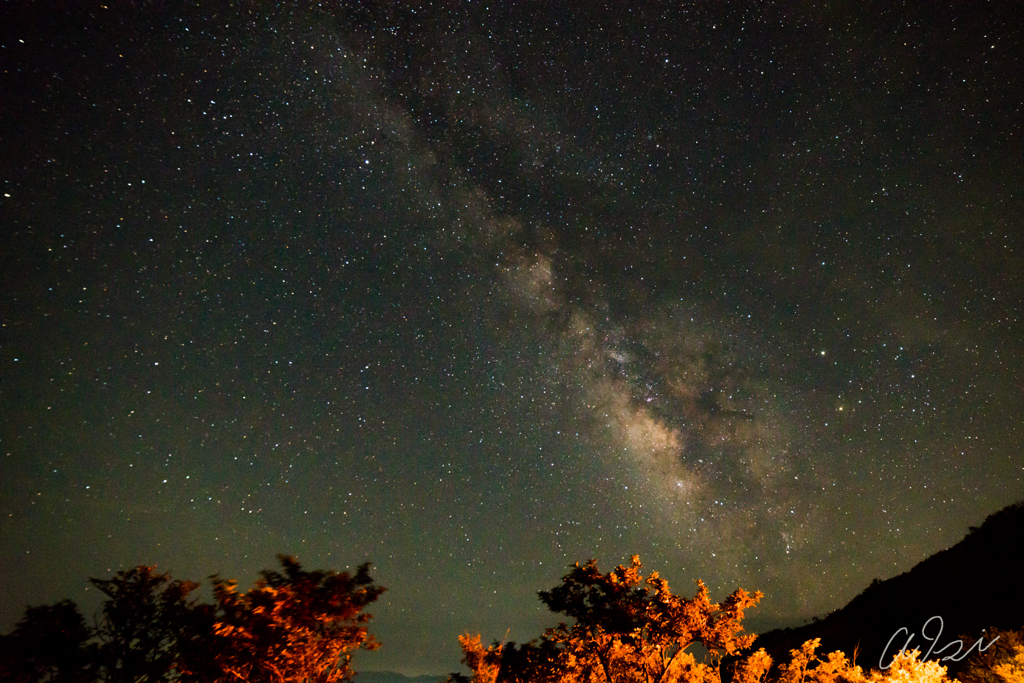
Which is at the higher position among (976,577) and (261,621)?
(261,621)

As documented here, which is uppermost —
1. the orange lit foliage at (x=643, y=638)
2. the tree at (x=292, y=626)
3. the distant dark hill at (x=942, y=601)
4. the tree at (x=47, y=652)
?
the tree at (x=47, y=652)

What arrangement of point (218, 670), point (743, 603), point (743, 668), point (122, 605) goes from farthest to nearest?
point (122, 605), point (743, 668), point (743, 603), point (218, 670)

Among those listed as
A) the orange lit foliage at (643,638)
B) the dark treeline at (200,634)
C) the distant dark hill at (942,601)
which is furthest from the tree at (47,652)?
the distant dark hill at (942,601)

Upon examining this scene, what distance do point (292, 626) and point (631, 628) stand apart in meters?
8.58

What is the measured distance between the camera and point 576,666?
43.2ft

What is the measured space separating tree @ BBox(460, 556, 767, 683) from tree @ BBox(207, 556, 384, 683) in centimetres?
515

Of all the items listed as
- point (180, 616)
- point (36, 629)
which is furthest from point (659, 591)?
Result: point (36, 629)

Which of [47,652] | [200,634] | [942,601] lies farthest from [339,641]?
[942,601]

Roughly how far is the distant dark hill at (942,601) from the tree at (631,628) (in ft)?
44.8

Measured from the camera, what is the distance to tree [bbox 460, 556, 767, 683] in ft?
41.9

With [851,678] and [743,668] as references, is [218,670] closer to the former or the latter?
[743,668]

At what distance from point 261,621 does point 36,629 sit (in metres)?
9.76

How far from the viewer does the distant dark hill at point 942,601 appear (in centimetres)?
2170

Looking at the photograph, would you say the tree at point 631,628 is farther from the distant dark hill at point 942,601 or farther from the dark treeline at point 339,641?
the distant dark hill at point 942,601
